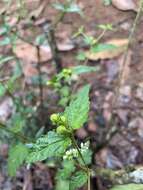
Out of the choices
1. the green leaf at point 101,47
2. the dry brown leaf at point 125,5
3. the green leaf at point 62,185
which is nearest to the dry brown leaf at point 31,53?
the dry brown leaf at point 125,5

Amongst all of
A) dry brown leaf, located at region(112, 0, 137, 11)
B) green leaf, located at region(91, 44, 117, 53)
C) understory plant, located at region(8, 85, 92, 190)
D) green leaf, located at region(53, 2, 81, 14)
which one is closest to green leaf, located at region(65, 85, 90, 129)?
understory plant, located at region(8, 85, 92, 190)

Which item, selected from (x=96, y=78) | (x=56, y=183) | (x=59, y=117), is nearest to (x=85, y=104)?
(x=59, y=117)

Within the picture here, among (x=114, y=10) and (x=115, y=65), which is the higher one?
(x=114, y=10)

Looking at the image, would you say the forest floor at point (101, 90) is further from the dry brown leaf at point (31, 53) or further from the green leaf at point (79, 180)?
the green leaf at point (79, 180)

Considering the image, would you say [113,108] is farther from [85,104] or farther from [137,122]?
[85,104]

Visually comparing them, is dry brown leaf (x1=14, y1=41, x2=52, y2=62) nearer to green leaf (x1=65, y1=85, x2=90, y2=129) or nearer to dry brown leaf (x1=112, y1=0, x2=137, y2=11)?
dry brown leaf (x1=112, y1=0, x2=137, y2=11)

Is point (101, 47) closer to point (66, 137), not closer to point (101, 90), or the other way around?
point (101, 90)
